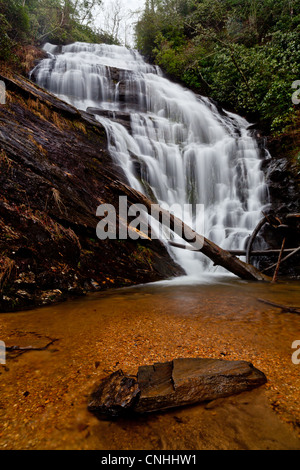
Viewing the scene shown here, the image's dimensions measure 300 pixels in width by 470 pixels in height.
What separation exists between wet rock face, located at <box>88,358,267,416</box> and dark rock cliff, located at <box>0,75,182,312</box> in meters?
2.16

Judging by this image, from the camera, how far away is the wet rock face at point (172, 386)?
114 centimetres

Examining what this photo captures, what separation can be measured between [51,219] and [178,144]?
862cm

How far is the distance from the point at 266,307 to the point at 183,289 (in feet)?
4.95

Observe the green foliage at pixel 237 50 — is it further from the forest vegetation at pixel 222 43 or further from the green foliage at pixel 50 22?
the green foliage at pixel 50 22

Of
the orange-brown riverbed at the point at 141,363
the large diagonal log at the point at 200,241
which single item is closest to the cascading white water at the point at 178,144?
the large diagonal log at the point at 200,241

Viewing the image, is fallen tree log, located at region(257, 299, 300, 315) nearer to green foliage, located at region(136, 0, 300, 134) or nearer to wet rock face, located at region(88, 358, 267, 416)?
wet rock face, located at region(88, 358, 267, 416)

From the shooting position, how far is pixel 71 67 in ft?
48.2

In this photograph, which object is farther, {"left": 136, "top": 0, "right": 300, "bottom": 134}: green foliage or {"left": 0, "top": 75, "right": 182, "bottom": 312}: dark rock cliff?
{"left": 136, "top": 0, "right": 300, "bottom": 134}: green foliage

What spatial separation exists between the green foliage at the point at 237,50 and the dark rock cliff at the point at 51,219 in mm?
7811

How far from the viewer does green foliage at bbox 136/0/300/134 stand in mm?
→ 10461

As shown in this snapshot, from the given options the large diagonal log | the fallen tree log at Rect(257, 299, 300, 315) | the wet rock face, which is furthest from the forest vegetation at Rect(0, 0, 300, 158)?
the wet rock face

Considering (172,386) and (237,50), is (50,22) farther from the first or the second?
(172,386)
